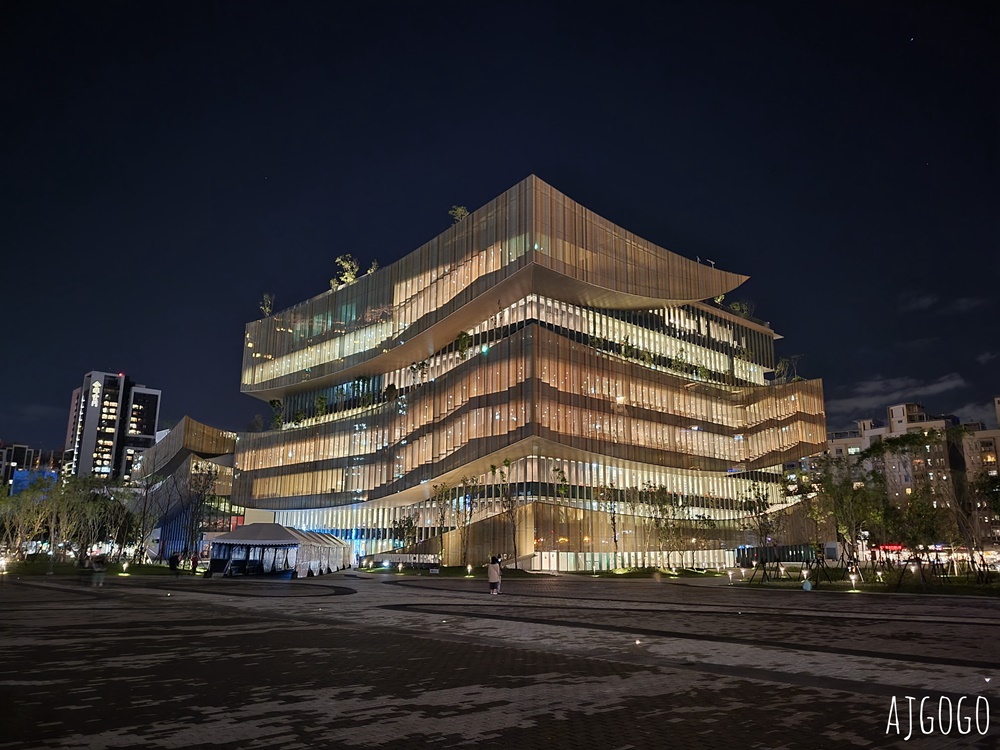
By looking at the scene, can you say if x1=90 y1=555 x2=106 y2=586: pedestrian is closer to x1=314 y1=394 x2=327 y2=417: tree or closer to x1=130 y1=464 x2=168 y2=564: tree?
x1=130 y1=464 x2=168 y2=564: tree

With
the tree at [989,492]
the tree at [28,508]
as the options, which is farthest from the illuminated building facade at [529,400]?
the tree at [28,508]

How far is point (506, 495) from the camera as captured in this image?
66500 millimetres

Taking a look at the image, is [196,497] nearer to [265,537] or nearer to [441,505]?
[441,505]

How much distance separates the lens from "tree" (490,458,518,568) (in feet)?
202

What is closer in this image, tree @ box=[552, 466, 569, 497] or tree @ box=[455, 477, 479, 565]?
tree @ box=[552, 466, 569, 497]

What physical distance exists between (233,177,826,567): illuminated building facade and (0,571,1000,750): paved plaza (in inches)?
1714

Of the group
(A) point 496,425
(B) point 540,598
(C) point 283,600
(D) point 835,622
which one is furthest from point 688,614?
(A) point 496,425

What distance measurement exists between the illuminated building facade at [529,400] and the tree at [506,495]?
11.0 inches

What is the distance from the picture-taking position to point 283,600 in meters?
29.6

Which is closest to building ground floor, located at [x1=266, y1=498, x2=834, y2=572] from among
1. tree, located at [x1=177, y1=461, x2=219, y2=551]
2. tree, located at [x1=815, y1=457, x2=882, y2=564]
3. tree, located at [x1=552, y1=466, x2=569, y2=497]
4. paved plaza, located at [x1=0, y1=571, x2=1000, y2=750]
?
tree, located at [x1=552, y1=466, x2=569, y2=497]

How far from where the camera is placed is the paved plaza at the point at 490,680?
8.12 meters

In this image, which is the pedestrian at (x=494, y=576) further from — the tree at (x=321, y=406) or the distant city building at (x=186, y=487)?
the distant city building at (x=186, y=487)
